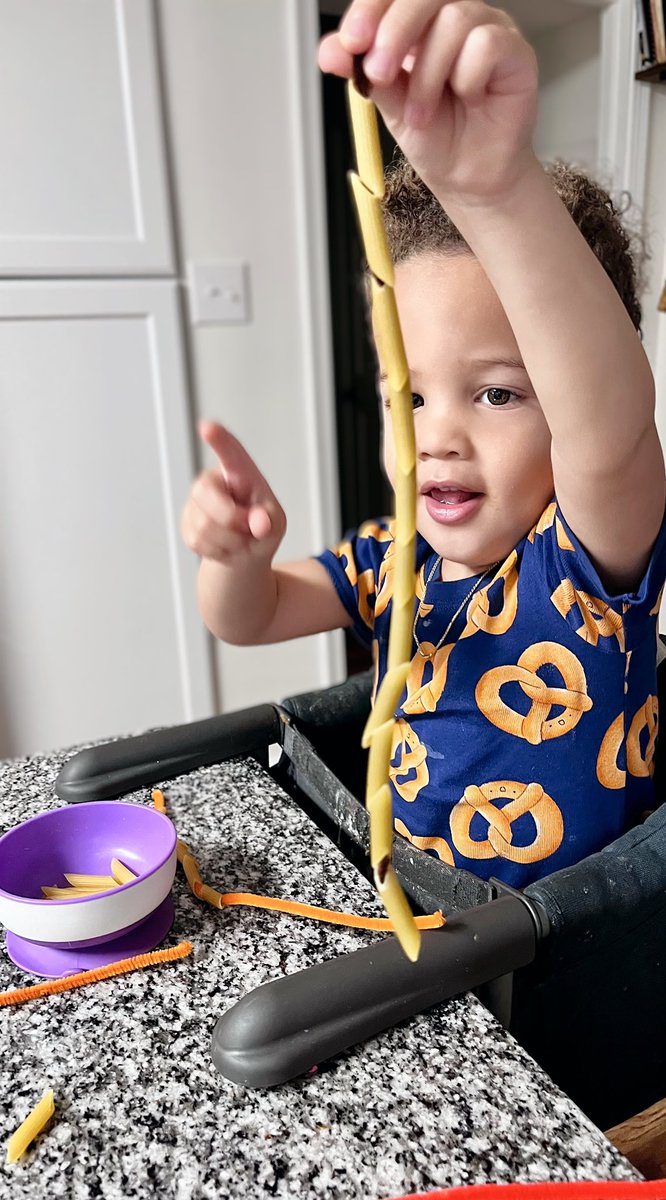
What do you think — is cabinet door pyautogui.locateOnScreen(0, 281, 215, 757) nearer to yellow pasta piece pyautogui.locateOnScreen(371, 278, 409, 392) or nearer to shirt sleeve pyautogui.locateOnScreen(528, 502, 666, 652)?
shirt sleeve pyautogui.locateOnScreen(528, 502, 666, 652)

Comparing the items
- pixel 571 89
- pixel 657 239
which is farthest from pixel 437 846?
pixel 571 89

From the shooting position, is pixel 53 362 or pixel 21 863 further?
pixel 53 362

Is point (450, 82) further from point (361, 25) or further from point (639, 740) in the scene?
point (639, 740)

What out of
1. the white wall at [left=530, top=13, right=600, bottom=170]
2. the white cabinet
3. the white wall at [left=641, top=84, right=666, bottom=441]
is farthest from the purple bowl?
the white wall at [left=530, top=13, right=600, bottom=170]

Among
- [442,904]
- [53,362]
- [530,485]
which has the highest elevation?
[53,362]

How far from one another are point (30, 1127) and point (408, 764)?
1.36 feet

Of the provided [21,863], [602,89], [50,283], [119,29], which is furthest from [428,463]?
[602,89]

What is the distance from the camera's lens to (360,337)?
3.17 m

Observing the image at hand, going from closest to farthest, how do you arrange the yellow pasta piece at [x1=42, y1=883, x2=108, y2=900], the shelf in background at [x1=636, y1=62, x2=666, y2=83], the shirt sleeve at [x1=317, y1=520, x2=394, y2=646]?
1. the yellow pasta piece at [x1=42, y1=883, x2=108, y2=900]
2. the shirt sleeve at [x1=317, y1=520, x2=394, y2=646]
3. the shelf in background at [x1=636, y1=62, x2=666, y2=83]

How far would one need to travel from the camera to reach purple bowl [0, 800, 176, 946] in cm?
46

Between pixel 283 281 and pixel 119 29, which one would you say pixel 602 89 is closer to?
pixel 283 281

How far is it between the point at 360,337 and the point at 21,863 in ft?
9.44

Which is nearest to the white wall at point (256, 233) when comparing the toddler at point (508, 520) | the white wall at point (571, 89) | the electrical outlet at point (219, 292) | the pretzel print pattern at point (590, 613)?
the electrical outlet at point (219, 292)

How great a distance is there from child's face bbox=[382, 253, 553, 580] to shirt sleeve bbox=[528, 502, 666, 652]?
0.12 feet
